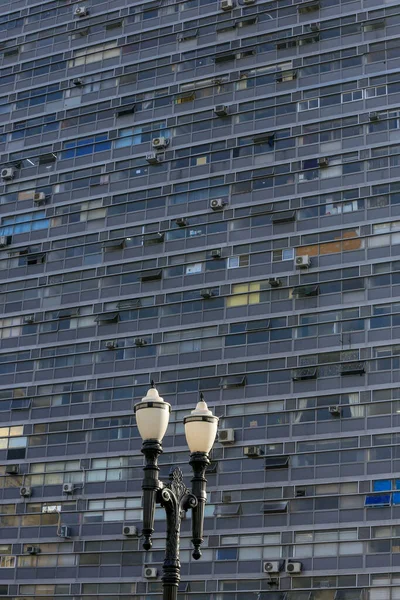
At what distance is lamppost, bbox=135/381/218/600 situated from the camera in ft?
58.2

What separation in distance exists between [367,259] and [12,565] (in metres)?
21.6

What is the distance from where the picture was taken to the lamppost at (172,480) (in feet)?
58.2

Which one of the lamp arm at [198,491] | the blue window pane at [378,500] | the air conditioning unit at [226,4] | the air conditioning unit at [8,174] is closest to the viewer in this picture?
the lamp arm at [198,491]

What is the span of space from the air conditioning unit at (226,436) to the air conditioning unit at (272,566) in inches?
216

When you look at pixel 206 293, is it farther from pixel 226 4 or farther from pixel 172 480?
pixel 172 480

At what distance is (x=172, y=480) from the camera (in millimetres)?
18938

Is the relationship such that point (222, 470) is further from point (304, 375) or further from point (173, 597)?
point (173, 597)

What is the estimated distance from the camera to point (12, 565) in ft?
192

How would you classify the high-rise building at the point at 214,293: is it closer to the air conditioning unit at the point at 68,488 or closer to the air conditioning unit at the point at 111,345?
the air conditioning unit at the point at 111,345

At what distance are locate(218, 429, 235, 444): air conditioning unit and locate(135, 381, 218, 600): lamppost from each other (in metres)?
35.1

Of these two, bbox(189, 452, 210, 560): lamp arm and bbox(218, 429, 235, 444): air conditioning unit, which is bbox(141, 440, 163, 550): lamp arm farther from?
bbox(218, 429, 235, 444): air conditioning unit

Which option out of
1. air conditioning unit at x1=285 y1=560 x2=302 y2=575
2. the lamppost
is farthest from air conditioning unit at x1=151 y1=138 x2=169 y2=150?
the lamppost

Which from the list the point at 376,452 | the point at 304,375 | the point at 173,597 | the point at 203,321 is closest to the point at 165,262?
the point at 203,321

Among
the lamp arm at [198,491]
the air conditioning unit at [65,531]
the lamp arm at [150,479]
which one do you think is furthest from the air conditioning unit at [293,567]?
the lamp arm at [150,479]
